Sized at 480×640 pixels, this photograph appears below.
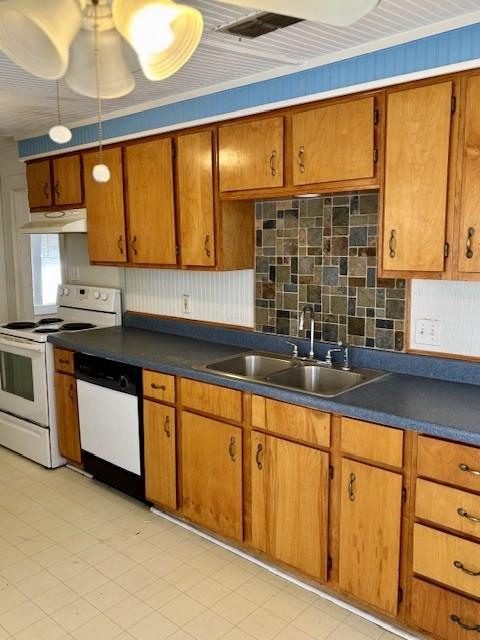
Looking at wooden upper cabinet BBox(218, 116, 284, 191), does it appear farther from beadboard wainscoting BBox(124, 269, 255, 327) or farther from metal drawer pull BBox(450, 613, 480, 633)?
metal drawer pull BBox(450, 613, 480, 633)

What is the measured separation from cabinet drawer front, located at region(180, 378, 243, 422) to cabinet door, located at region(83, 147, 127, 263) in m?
1.16

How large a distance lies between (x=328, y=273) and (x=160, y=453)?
1.28 metres

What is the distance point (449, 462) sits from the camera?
1.88 m

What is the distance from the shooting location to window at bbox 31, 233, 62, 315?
472 cm

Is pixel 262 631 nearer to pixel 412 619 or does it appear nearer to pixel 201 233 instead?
pixel 412 619

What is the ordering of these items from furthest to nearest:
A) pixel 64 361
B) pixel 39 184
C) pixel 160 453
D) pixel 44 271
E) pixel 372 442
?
pixel 44 271
pixel 39 184
pixel 64 361
pixel 160 453
pixel 372 442

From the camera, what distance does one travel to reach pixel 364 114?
88.1 inches

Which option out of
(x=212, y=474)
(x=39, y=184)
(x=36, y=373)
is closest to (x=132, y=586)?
(x=212, y=474)

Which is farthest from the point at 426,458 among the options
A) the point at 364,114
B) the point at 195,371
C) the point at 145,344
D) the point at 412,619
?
the point at 145,344

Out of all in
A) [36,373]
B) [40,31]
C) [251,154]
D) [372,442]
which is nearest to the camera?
[40,31]

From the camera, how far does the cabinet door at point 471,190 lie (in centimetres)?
196

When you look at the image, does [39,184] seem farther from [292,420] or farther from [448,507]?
[448,507]

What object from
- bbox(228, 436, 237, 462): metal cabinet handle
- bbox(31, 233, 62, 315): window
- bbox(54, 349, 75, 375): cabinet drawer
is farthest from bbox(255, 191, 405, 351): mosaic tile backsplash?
bbox(31, 233, 62, 315): window

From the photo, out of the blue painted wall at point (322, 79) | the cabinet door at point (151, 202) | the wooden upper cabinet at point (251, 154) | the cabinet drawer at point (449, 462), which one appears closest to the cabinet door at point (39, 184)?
the blue painted wall at point (322, 79)
